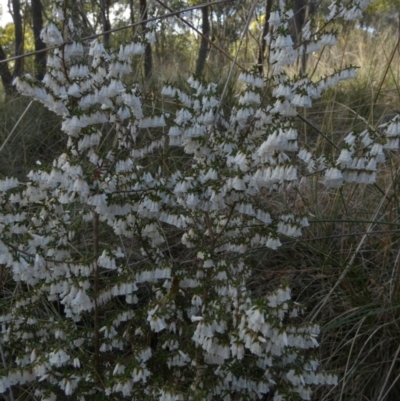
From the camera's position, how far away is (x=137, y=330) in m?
2.35

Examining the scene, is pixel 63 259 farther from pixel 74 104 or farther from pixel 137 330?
pixel 74 104

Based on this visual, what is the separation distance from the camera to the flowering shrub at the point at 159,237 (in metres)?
1.99

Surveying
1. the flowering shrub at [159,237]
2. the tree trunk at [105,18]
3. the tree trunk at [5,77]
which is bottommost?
the flowering shrub at [159,237]

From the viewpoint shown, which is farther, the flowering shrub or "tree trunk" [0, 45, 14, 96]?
"tree trunk" [0, 45, 14, 96]

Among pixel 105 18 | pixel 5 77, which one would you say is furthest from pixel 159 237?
pixel 5 77

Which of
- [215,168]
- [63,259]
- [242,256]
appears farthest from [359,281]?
[63,259]

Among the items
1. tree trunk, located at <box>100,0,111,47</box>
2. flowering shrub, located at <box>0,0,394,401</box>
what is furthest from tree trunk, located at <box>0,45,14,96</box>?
flowering shrub, located at <box>0,0,394,401</box>

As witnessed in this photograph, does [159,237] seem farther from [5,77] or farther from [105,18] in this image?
[5,77]

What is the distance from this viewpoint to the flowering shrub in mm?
1992

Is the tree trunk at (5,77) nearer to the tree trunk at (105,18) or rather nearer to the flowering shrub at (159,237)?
the tree trunk at (105,18)

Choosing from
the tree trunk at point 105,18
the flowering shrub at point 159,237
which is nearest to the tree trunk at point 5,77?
the tree trunk at point 105,18

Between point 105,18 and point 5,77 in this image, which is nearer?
point 105,18

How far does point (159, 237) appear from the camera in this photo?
8.13ft

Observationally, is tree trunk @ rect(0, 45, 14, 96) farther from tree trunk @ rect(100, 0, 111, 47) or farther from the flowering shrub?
the flowering shrub
